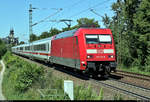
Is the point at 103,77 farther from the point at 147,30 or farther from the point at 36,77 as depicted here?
the point at 147,30

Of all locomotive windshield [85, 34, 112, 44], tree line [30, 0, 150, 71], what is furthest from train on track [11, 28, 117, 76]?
tree line [30, 0, 150, 71]

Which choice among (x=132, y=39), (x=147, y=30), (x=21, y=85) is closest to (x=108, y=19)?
(x=132, y=39)

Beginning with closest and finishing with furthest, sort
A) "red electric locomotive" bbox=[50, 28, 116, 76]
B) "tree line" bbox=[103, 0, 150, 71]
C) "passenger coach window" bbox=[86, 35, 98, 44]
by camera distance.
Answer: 1. "red electric locomotive" bbox=[50, 28, 116, 76]
2. "passenger coach window" bbox=[86, 35, 98, 44]
3. "tree line" bbox=[103, 0, 150, 71]

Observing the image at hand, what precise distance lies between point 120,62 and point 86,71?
31.9 ft

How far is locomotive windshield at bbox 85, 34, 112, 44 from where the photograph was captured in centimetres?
1355

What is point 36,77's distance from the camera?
37.0ft

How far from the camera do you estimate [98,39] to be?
13.8 meters

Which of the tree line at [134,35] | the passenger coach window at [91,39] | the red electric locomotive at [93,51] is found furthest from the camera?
the tree line at [134,35]

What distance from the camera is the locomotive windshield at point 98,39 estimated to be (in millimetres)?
13548

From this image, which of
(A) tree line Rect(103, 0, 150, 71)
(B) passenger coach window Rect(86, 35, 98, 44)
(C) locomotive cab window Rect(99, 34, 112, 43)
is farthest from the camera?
(A) tree line Rect(103, 0, 150, 71)

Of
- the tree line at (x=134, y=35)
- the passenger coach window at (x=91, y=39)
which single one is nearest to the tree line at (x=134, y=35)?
the tree line at (x=134, y=35)

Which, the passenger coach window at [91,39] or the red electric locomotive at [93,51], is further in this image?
the passenger coach window at [91,39]

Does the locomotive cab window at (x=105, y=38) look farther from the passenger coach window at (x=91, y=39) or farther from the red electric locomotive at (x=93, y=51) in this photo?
the passenger coach window at (x=91, y=39)

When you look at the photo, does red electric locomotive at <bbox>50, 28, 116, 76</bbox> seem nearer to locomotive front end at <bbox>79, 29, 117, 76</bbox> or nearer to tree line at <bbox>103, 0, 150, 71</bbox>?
locomotive front end at <bbox>79, 29, 117, 76</bbox>
